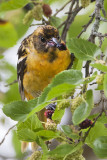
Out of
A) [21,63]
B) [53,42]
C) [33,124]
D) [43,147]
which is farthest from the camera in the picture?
[21,63]

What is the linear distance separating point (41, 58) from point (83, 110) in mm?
1572

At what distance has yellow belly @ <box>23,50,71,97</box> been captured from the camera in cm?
284

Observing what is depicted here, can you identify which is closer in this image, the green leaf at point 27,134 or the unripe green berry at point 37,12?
the green leaf at point 27,134

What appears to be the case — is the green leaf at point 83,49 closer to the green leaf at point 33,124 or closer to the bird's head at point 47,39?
the green leaf at point 33,124

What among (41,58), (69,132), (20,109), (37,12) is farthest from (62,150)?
(41,58)

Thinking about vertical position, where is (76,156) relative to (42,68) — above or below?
below

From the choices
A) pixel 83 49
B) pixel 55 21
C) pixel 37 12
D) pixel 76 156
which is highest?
pixel 37 12

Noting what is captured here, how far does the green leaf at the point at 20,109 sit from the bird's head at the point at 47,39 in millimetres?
1148

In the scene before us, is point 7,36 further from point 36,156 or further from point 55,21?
point 55,21

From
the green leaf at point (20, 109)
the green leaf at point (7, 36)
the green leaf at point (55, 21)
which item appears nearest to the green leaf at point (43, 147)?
the green leaf at point (20, 109)

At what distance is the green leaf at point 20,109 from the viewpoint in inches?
64.0

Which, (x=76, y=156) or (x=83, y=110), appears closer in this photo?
(x=83, y=110)

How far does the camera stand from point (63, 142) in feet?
5.74

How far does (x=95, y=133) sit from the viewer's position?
183 cm
